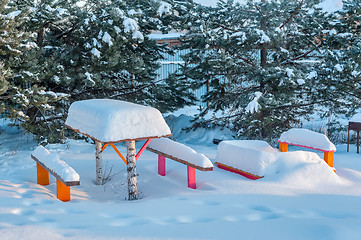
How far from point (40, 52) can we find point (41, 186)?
4.60m

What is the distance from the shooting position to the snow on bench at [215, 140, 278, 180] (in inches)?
250

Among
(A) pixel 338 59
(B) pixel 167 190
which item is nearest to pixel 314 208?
(B) pixel 167 190

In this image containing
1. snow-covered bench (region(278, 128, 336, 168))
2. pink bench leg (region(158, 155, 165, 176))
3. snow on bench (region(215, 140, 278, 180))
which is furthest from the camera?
snow-covered bench (region(278, 128, 336, 168))

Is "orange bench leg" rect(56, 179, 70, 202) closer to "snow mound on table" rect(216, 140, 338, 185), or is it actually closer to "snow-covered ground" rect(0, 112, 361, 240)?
"snow-covered ground" rect(0, 112, 361, 240)

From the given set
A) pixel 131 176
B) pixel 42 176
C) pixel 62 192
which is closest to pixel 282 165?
pixel 131 176

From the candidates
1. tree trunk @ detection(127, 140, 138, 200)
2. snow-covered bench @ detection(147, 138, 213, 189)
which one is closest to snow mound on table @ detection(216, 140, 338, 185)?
snow-covered bench @ detection(147, 138, 213, 189)

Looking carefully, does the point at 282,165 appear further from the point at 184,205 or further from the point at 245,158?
the point at 184,205

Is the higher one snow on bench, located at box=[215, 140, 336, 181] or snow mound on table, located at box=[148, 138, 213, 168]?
snow mound on table, located at box=[148, 138, 213, 168]

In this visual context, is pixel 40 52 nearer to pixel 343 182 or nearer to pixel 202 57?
pixel 202 57

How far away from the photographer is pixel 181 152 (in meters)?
6.14

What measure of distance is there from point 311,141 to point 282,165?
1243 mm

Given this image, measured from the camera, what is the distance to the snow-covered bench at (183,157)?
562 cm

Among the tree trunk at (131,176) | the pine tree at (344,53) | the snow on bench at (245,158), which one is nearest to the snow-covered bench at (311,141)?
the snow on bench at (245,158)

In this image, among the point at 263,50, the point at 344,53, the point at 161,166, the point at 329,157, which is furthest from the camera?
the point at 263,50
